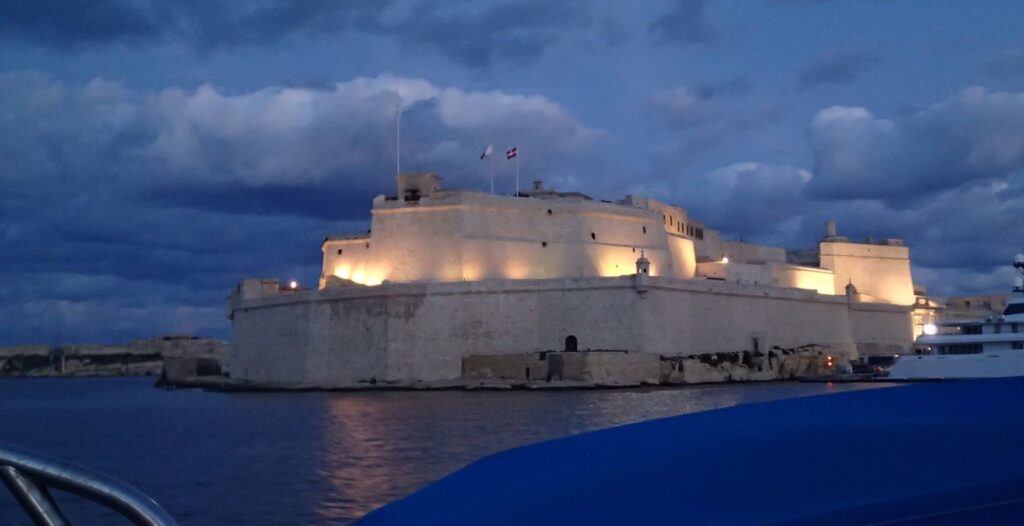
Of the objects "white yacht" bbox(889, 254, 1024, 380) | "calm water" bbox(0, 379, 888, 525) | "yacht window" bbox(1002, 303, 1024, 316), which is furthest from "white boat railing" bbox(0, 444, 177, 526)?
"yacht window" bbox(1002, 303, 1024, 316)

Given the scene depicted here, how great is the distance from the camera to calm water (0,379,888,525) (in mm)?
10227

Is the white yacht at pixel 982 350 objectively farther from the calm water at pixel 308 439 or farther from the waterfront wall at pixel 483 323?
the waterfront wall at pixel 483 323

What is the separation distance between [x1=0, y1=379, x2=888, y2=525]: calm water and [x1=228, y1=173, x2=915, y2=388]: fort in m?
1.64

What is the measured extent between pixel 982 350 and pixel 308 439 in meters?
17.4

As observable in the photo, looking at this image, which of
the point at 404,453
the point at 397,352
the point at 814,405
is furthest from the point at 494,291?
the point at 814,405

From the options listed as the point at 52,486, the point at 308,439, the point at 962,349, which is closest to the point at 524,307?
the point at 962,349

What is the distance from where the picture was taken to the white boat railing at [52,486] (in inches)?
65.4

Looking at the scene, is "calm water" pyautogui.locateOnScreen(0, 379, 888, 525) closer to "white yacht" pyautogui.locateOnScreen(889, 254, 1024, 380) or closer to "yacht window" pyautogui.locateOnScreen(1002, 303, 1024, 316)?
"white yacht" pyautogui.locateOnScreen(889, 254, 1024, 380)

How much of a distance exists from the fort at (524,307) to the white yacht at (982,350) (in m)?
6.73

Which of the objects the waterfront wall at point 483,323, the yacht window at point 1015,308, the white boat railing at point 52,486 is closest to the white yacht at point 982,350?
the yacht window at point 1015,308

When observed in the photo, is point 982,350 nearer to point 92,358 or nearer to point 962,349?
point 962,349

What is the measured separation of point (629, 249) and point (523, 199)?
168 inches

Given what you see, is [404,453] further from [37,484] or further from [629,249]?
[629,249]

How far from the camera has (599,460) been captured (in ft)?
6.55
